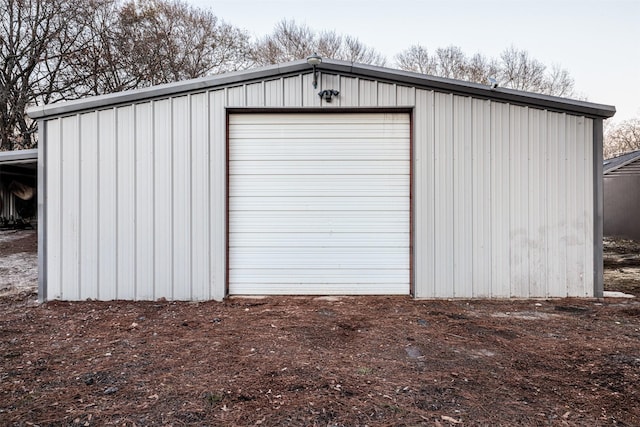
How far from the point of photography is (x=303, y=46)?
51.2 feet

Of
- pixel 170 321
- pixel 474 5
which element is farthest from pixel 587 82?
pixel 170 321

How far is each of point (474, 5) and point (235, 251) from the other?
936cm

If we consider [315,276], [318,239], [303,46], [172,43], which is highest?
[303,46]

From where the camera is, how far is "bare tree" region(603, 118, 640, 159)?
2273 centimetres

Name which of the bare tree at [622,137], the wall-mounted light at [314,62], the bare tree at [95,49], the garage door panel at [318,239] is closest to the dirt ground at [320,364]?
the garage door panel at [318,239]

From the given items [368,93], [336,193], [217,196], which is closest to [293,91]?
[368,93]

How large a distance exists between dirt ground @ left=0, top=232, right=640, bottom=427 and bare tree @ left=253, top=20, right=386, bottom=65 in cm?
1305

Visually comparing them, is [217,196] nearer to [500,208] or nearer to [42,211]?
[42,211]

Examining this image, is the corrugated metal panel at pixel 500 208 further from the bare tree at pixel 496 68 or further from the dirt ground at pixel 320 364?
the bare tree at pixel 496 68

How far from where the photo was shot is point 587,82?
56.8 feet

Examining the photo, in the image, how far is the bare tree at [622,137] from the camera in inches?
895

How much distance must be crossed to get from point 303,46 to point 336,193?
42.0 ft

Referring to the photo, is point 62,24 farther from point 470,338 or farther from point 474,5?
point 470,338

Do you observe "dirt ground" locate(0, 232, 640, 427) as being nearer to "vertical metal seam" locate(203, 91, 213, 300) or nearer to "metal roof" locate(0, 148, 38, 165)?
"vertical metal seam" locate(203, 91, 213, 300)
